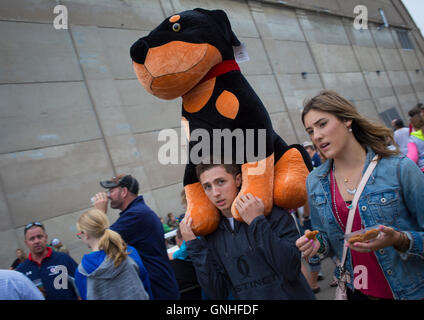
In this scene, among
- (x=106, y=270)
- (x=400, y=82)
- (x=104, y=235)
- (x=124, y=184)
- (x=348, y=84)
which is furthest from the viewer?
(x=400, y=82)

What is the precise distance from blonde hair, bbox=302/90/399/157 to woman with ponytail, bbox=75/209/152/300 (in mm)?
1839

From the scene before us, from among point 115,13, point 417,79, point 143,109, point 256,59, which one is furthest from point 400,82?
point 115,13

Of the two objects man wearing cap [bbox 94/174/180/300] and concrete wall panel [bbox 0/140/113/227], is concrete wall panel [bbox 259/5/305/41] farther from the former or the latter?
man wearing cap [bbox 94/174/180/300]

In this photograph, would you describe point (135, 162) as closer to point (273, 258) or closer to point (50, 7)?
point (50, 7)

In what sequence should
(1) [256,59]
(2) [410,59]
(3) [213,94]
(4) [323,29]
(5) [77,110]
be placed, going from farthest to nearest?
1. (2) [410,59]
2. (4) [323,29]
3. (1) [256,59]
4. (5) [77,110]
5. (3) [213,94]

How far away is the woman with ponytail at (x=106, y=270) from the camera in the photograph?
2.60 m

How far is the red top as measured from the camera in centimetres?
172

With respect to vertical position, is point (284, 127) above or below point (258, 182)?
above

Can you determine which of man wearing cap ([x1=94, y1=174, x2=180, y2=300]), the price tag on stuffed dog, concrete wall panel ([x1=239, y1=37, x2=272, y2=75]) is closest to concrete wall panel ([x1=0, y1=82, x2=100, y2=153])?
man wearing cap ([x1=94, y1=174, x2=180, y2=300])

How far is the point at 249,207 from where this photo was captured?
5.99 feet

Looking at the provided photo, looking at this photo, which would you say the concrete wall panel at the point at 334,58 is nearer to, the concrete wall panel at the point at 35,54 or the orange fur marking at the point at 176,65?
the concrete wall panel at the point at 35,54

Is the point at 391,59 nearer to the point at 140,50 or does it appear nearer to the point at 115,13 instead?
the point at 115,13

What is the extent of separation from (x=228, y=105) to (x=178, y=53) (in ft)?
1.34
